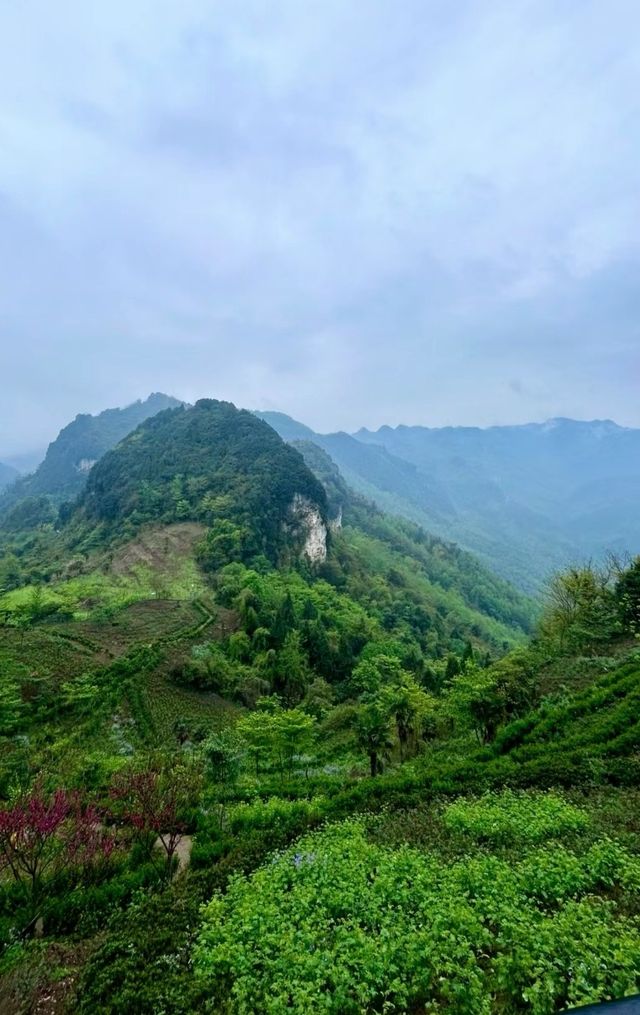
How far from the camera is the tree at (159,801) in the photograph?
12.1 meters

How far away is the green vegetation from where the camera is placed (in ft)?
26.4

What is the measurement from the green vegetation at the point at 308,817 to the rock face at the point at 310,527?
1478 inches

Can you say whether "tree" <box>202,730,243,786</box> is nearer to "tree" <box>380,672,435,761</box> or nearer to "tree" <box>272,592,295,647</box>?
"tree" <box>380,672,435,761</box>

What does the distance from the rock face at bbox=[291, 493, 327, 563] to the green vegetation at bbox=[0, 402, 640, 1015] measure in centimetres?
3754

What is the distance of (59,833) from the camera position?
1322 centimetres

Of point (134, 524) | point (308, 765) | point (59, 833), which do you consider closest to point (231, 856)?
point (59, 833)

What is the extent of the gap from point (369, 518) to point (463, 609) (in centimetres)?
5672

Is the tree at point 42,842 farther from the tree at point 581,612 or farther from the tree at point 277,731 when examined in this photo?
the tree at point 581,612

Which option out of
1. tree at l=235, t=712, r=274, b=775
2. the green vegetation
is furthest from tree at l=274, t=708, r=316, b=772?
tree at l=235, t=712, r=274, b=775

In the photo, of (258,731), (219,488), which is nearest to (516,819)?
(258,731)

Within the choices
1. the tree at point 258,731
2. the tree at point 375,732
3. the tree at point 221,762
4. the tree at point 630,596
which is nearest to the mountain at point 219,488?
the tree at point 258,731

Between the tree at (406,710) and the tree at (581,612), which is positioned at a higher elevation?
the tree at (581,612)

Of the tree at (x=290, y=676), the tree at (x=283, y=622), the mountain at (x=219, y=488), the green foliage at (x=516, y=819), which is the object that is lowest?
the tree at (x=290, y=676)

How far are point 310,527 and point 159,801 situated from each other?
76.1m
